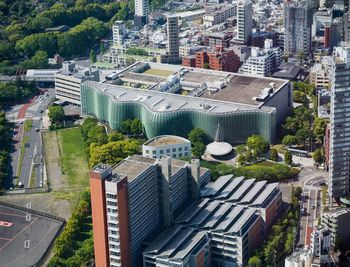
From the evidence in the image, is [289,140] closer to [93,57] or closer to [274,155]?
[274,155]

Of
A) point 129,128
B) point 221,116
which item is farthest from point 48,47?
point 221,116

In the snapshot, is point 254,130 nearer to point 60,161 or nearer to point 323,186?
point 323,186

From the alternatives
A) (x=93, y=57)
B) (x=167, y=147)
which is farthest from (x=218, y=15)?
(x=167, y=147)

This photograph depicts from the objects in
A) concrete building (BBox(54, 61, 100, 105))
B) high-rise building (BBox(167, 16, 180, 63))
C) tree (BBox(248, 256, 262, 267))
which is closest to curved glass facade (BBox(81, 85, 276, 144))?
concrete building (BBox(54, 61, 100, 105))

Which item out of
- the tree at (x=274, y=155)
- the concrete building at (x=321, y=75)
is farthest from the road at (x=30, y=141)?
the concrete building at (x=321, y=75)

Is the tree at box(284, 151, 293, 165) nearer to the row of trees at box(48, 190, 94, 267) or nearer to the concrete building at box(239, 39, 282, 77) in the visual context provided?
the row of trees at box(48, 190, 94, 267)

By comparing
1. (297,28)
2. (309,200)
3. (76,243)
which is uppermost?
(297,28)
